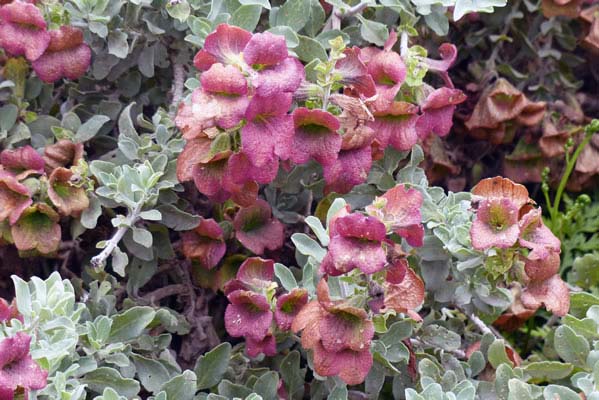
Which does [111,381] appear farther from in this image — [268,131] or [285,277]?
[268,131]

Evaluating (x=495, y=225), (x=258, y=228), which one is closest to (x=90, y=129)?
(x=258, y=228)

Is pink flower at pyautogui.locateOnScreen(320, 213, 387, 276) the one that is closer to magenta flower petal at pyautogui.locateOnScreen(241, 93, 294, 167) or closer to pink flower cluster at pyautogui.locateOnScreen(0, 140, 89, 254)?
magenta flower petal at pyautogui.locateOnScreen(241, 93, 294, 167)

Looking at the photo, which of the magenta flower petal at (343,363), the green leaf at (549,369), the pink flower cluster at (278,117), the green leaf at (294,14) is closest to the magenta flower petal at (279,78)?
the pink flower cluster at (278,117)

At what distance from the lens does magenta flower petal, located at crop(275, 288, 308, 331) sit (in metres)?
1.30

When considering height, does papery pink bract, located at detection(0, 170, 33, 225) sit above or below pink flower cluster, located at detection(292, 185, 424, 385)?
below

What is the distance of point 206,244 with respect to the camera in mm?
1544

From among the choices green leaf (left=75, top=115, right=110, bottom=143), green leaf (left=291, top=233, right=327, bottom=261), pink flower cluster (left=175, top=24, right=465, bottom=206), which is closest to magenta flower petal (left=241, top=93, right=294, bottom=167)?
pink flower cluster (left=175, top=24, right=465, bottom=206)

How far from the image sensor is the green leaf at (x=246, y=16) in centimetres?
145

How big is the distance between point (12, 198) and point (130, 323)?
0.31m

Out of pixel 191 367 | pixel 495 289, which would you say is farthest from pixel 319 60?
pixel 191 367

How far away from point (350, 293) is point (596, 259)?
0.77 meters

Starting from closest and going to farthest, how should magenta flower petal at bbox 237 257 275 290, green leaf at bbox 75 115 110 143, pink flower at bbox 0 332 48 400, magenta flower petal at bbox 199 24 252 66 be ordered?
pink flower at bbox 0 332 48 400 → magenta flower petal at bbox 199 24 252 66 → magenta flower petal at bbox 237 257 275 290 → green leaf at bbox 75 115 110 143

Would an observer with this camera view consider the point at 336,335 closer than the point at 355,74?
Yes

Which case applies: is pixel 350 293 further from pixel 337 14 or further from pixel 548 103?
pixel 548 103
